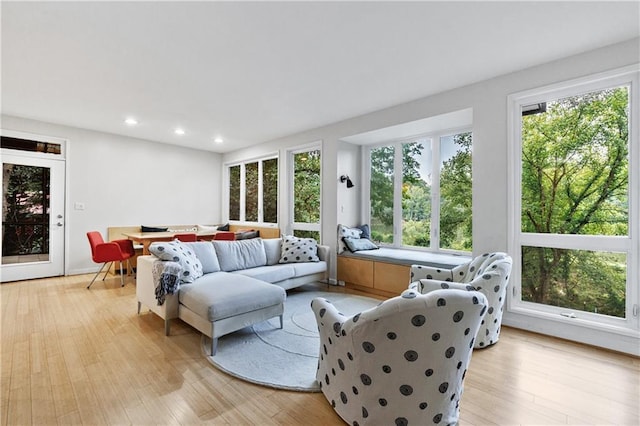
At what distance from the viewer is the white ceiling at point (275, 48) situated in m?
Result: 2.12

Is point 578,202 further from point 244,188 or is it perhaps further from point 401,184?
point 244,188

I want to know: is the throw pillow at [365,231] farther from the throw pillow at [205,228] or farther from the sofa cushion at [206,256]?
the throw pillow at [205,228]

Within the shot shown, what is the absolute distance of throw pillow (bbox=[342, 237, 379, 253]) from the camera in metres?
4.58

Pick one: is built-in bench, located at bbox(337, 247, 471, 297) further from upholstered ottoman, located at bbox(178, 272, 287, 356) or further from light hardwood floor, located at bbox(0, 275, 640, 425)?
upholstered ottoman, located at bbox(178, 272, 287, 356)

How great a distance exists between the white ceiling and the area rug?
8.54ft

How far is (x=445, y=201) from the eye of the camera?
4.29m

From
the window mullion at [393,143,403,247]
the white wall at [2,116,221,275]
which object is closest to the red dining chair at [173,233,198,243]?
the white wall at [2,116,221,275]

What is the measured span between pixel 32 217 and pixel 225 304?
4.66 meters

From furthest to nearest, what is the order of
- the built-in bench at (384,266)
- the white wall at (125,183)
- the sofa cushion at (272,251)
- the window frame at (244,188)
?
the window frame at (244,188) < the white wall at (125,183) < the sofa cushion at (272,251) < the built-in bench at (384,266)

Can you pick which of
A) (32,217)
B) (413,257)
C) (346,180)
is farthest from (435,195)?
(32,217)

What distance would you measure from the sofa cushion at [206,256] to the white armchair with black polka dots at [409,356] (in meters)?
2.33

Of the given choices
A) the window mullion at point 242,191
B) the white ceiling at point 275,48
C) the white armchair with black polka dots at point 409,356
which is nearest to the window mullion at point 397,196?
the white ceiling at point 275,48

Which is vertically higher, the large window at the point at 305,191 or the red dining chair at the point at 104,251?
the large window at the point at 305,191

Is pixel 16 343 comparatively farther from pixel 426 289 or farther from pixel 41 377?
pixel 426 289
